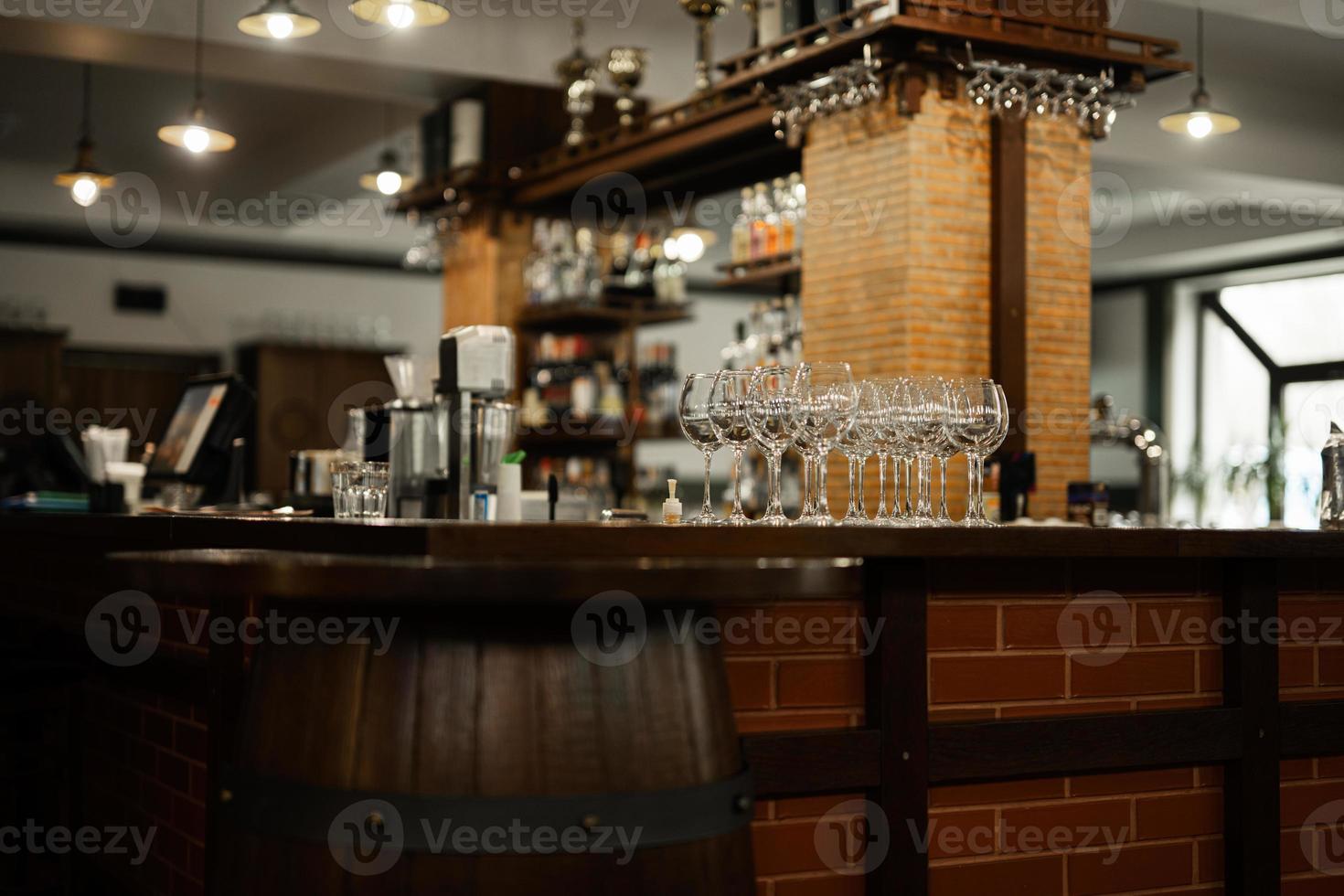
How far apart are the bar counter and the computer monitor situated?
6.02ft

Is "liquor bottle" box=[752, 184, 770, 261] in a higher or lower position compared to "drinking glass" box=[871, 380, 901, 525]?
higher

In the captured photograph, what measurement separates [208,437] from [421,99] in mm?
4533

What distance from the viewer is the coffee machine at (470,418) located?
3697 millimetres

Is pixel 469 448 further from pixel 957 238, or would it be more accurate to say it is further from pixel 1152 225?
pixel 1152 225

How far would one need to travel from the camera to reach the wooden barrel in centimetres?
159

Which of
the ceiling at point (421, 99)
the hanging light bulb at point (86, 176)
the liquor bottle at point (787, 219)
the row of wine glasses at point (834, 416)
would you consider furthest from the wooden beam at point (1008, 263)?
the hanging light bulb at point (86, 176)

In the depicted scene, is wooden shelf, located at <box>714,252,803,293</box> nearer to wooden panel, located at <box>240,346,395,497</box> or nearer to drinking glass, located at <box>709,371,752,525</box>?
drinking glass, located at <box>709,371,752,525</box>

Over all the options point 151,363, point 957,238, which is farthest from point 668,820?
point 151,363

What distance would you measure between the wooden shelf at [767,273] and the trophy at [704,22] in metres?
0.85

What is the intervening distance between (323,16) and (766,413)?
17.7 ft

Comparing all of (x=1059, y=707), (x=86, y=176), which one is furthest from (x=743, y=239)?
(x=1059, y=707)

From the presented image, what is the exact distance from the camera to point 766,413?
7.79ft

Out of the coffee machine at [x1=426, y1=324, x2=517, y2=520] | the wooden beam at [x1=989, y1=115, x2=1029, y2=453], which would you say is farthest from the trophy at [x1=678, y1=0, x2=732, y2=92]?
the coffee machine at [x1=426, y1=324, x2=517, y2=520]

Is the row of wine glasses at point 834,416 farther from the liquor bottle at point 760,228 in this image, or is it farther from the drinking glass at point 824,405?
the liquor bottle at point 760,228
